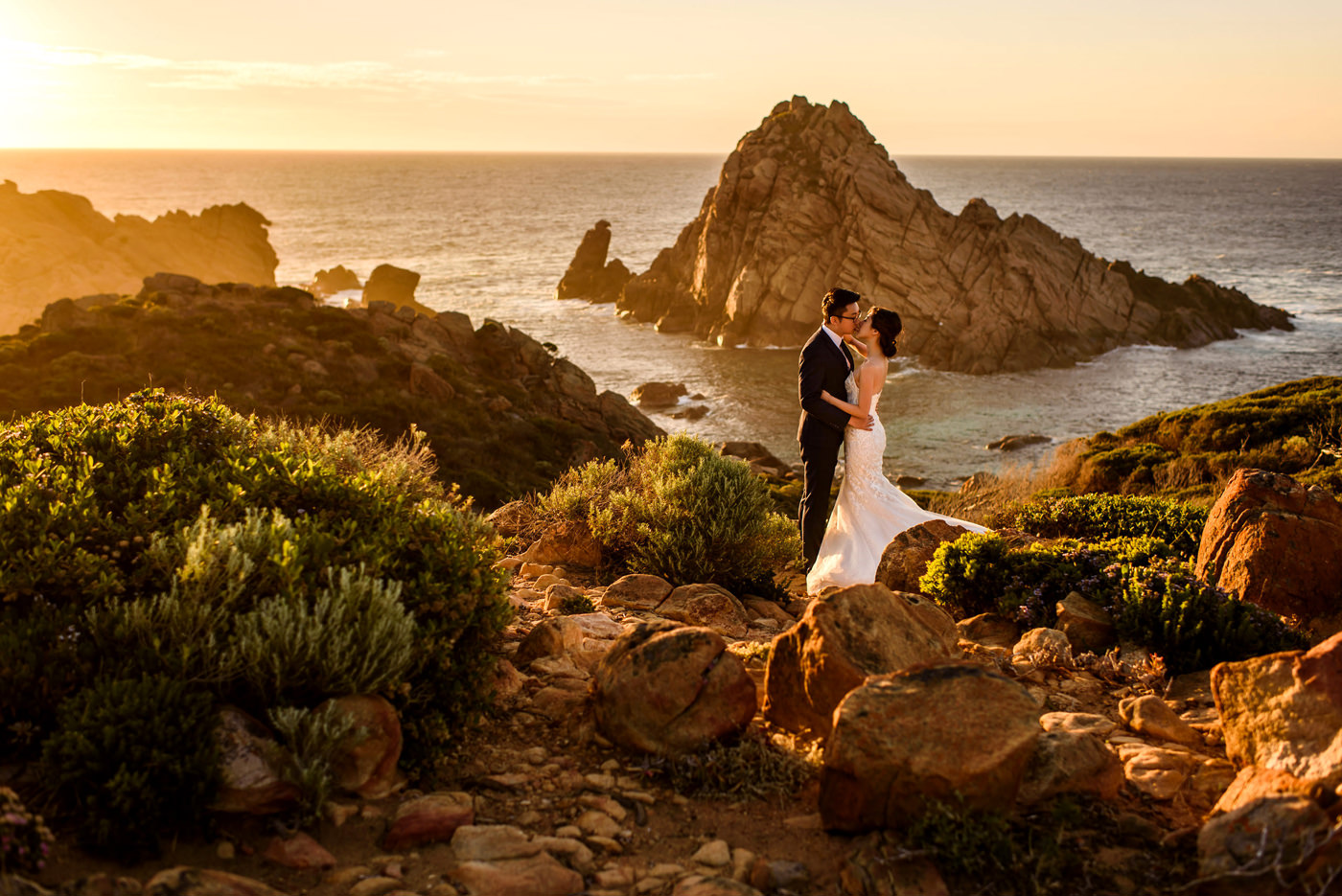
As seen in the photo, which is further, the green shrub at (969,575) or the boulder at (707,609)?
the green shrub at (969,575)

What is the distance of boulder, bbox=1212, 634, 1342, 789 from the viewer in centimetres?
387

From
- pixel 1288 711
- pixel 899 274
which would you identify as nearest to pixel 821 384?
pixel 1288 711

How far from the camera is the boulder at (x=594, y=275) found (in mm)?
79000

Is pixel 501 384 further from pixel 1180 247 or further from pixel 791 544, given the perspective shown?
pixel 1180 247

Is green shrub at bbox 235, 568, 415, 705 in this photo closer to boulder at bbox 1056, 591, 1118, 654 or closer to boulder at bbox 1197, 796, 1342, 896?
boulder at bbox 1197, 796, 1342, 896

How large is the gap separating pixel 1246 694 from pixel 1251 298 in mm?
83000

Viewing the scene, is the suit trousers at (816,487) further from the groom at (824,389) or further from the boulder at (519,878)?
the boulder at (519,878)

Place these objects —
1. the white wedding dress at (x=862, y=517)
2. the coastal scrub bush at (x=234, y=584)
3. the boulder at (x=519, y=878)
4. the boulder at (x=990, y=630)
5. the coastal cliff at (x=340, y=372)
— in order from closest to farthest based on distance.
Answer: the boulder at (x=519, y=878) → the coastal scrub bush at (x=234, y=584) → the boulder at (x=990, y=630) → the white wedding dress at (x=862, y=517) → the coastal cliff at (x=340, y=372)

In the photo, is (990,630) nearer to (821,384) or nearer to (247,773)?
(821,384)

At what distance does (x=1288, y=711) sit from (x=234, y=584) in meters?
5.21

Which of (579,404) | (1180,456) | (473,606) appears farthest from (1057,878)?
(579,404)

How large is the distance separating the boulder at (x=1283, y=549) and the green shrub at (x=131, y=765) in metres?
7.61

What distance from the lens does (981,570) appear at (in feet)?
26.4

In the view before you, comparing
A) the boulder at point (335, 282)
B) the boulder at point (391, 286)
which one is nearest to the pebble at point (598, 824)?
the boulder at point (391, 286)
